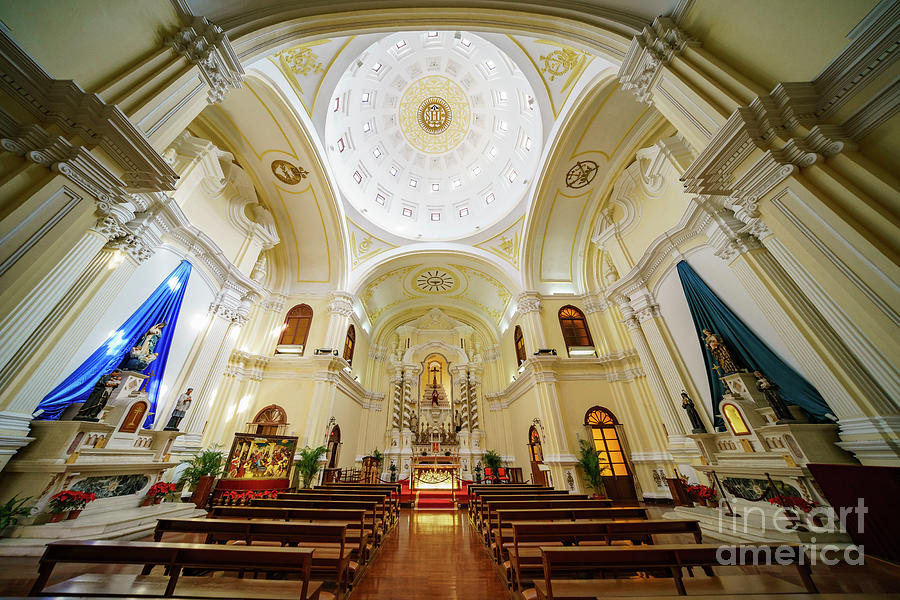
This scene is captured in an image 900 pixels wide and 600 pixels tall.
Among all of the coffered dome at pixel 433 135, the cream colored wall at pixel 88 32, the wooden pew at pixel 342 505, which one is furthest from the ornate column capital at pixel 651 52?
the wooden pew at pixel 342 505

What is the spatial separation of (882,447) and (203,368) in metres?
11.7

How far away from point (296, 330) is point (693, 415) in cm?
1223

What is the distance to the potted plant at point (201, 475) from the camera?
6.36 meters

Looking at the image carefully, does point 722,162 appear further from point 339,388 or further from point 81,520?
point 339,388

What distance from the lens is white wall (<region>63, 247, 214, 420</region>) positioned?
495 cm

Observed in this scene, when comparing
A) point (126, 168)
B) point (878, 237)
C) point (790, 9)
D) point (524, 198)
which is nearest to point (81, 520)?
point (126, 168)

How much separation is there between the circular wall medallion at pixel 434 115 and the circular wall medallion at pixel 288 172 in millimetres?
7101

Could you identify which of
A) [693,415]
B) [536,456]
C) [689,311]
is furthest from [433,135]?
[536,456]

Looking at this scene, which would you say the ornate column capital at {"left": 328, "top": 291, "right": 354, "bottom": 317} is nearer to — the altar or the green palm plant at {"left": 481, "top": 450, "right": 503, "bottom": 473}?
the altar

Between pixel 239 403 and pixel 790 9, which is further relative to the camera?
pixel 239 403

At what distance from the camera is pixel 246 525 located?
2756mm

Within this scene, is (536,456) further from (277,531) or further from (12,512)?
(12,512)

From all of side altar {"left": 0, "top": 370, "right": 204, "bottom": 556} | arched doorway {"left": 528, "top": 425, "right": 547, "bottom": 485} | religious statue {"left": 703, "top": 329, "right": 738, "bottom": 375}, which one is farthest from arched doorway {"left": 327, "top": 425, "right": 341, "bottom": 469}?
religious statue {"left": 703, "top": 329, "right": 738, "bottom": 375}

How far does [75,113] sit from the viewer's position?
129 inches
